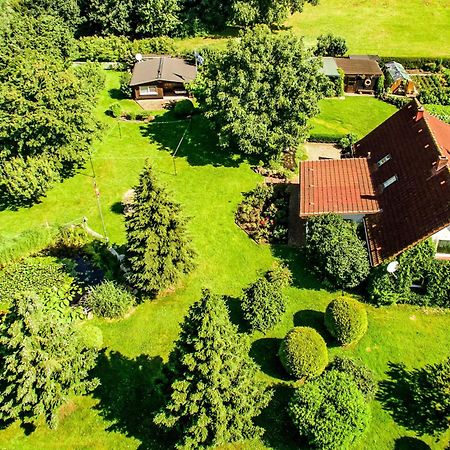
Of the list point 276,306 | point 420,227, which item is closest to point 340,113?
point 420,227

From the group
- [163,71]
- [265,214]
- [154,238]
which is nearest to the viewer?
[154,238]

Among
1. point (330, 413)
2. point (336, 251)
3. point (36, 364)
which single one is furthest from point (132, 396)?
point (336, 251)

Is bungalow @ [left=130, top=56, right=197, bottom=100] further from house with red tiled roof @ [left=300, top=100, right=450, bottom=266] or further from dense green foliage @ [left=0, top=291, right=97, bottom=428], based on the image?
dense green foliage @ [left=0, top=291, right=97, bottom=428]

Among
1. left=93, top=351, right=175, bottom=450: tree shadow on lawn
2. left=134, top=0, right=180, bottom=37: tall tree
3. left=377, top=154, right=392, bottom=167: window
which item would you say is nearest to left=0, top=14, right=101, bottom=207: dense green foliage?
left=93, top=351, right=175, bottom=450: tree shadow on lawn

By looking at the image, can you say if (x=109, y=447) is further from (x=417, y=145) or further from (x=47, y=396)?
(x=417, y=145)

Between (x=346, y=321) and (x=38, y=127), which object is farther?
(x=38, y=127)

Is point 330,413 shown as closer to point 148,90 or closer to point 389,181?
point 389,181
